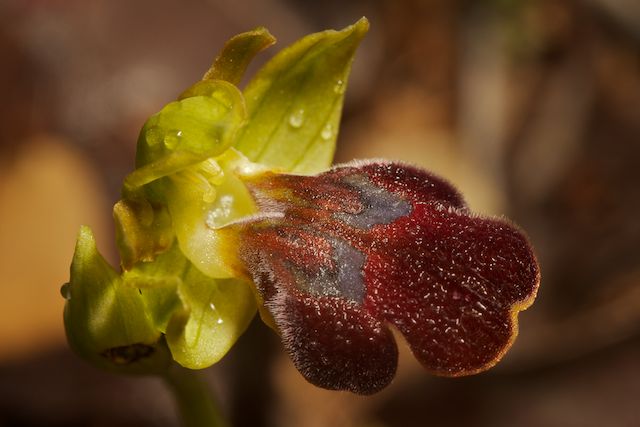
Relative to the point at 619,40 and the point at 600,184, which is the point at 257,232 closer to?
the point at 600,184

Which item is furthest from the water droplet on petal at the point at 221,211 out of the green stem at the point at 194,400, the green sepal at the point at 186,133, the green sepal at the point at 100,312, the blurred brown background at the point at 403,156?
the blurred brown background at the point at 403,156

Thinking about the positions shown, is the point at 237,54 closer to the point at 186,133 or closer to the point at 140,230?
the point at 186,133

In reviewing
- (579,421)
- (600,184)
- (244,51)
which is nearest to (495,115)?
(600,184)

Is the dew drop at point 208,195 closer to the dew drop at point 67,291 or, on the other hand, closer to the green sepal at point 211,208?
the green sepal at point 211,208

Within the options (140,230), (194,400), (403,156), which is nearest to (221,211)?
(140,230)

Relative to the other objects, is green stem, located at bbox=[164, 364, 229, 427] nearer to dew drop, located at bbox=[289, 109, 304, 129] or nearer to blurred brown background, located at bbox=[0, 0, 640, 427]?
dew drop, located at bbox=[289, 109, 304, 129]

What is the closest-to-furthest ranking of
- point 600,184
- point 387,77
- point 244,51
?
point 244,51 → point 600,184 → point 387,77
